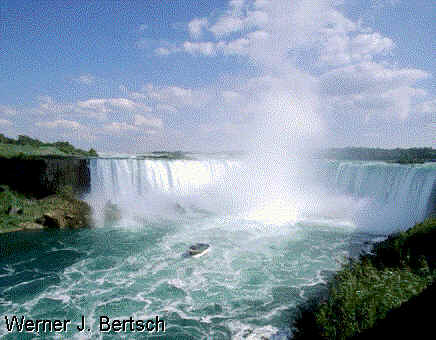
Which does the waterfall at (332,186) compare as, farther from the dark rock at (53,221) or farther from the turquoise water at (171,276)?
the turquoise water at (171,276)

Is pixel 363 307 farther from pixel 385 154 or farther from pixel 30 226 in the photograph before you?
pixel 385 154

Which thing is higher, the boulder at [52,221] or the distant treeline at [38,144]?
the distant treeline at [38,144]

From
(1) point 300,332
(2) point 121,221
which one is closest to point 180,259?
(1) point 300,332

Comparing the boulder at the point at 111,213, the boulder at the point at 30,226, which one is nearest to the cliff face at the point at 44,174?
the boulder at the point at 111,213

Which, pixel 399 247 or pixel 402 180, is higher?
pixel 402 180

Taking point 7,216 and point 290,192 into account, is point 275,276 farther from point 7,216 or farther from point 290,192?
point 290,192
